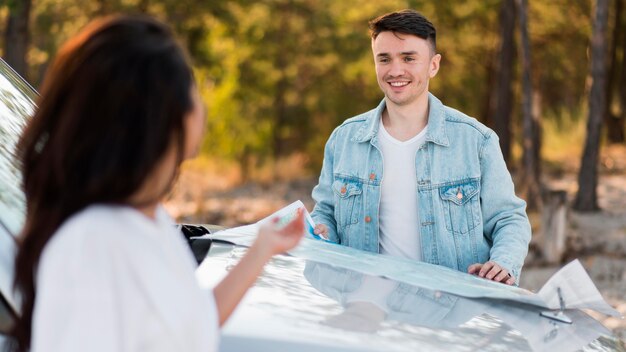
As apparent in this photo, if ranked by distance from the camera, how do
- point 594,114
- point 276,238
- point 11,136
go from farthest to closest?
point 594,114 < point 11,136 < point 276,238

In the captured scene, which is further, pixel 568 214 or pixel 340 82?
pixel 340 82

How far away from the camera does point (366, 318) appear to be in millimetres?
2416

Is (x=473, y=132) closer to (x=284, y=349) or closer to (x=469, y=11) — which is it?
(x=284, y=349)

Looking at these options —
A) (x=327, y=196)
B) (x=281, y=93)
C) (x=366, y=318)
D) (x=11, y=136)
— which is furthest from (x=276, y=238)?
A: (x=281, y=93)

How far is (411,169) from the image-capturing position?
3709 millimetres

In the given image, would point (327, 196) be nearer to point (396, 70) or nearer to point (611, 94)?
point (396, 70)

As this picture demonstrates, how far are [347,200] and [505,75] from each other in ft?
47.6

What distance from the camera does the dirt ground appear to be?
10383 millimetres

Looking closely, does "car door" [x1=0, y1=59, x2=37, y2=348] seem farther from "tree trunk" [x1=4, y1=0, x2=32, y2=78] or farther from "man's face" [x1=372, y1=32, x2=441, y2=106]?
"tree trunk" [x1=4, y1=0, x2=32, y2=78]

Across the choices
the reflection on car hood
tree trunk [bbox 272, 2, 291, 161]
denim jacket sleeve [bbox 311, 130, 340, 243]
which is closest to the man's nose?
denim jacket sleeve [bbox 311, 130, 340, 243]

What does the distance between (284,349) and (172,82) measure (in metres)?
0.65

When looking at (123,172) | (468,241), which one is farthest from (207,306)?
(468,241)

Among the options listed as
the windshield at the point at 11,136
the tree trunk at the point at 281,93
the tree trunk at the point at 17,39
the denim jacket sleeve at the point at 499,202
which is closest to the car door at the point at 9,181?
the windshield at the point at 11,136

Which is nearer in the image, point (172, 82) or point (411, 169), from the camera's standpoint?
point (172, 82)
